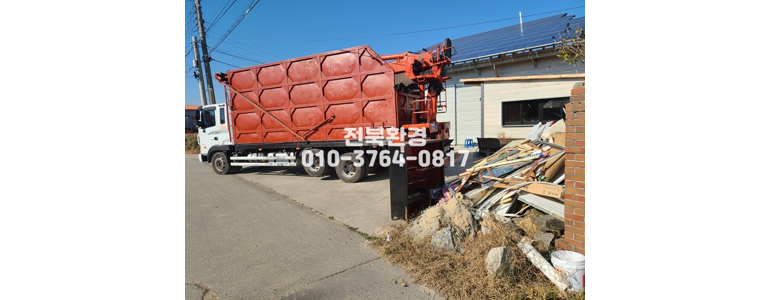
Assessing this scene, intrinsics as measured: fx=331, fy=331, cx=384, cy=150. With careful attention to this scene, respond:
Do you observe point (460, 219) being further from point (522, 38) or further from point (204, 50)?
point (204, 50)

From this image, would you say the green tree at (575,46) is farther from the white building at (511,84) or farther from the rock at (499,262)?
the rock at (499,262)

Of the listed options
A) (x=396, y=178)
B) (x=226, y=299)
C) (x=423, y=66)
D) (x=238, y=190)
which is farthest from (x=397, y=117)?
(x=226, y=299)

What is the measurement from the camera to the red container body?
780 cm

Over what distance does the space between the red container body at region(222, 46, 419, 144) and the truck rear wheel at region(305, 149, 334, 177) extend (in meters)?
0.64

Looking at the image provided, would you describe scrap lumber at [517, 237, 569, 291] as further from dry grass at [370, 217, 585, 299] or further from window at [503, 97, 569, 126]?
window at [503, 97, 569, 126]

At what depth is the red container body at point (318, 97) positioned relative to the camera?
7805mm

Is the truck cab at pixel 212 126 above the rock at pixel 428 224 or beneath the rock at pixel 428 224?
above

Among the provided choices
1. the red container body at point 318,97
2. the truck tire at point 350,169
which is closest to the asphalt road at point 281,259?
the truck tire at point 350,169

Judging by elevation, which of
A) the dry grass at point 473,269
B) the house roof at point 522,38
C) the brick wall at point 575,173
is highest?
the house roof at point 522,38

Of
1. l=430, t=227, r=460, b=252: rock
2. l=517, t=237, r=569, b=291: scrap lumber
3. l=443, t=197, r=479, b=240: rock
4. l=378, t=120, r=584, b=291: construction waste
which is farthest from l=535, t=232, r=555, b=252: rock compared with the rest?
l=430, t=227, r=460, b=252: rock

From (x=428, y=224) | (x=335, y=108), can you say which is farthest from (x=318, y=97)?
(x=428, y=224)

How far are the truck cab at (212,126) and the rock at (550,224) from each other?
Result: 9.83 meters

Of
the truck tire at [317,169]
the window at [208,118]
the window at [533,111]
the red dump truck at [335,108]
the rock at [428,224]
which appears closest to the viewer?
the rock at [428,224]

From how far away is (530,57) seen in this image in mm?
12773
